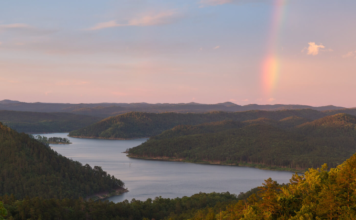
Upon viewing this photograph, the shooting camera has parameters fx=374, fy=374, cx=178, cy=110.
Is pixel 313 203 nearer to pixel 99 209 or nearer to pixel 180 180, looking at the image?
pixel 99 209

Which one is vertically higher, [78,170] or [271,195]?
[271,195]

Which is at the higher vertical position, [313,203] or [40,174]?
[313,203]

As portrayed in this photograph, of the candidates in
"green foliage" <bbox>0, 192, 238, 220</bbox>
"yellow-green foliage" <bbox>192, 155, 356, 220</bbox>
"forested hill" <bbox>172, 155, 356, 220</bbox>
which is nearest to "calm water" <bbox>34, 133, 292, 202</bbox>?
"green foliage" <bbox>0, 192, 238, 220</bbox>

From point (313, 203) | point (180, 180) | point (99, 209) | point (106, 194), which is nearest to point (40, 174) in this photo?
point (106, 194)

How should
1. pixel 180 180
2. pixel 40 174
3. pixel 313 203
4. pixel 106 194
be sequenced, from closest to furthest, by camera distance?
pixel 313 203 → pixel 40 174 → pixel 106 194 → pixel 180 180

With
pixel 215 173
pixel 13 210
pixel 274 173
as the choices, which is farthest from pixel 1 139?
pixel 274 173

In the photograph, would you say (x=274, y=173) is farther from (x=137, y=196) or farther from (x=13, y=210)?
(x=13, y=210)

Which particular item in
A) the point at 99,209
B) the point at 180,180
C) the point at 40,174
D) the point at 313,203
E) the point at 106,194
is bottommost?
the point at 106,194
